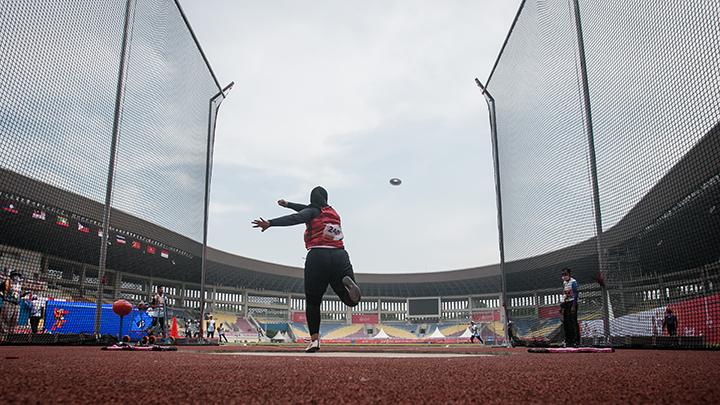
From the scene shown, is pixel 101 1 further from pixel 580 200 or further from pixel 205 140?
pixel 580 200

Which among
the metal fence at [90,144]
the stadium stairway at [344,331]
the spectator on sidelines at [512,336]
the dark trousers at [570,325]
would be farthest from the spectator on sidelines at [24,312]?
the stadium stairway at [344,331]

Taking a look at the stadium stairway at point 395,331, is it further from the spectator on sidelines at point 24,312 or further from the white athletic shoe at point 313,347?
the white athletic shoe at point 313,347

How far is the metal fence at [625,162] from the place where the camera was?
5938 millimetres

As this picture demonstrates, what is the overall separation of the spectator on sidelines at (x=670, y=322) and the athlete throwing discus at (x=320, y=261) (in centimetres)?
591

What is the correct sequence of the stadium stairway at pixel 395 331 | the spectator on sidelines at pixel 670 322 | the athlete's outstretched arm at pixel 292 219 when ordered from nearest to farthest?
1. the athlete's outstretched arm at pixel 292 219
2. the spectator on sidelines at pixel 670 322
3. the stadium stairway at pixel 395 331

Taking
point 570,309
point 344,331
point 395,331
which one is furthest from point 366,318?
point 570,309

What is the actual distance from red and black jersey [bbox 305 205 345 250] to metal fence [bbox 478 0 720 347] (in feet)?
13.6

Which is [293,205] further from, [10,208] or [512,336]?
[512,336]

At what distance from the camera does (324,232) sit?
5148mm

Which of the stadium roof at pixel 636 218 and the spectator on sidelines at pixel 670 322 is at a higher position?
the stadium roof at pixel 636 218

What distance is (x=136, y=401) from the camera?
1.19 meters

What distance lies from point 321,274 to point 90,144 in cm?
485

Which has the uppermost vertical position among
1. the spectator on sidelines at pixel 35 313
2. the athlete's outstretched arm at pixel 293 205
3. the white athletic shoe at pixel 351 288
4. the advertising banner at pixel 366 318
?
the athlete's outstretched arm at pixel 293 205

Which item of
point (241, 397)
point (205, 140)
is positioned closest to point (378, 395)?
point (241, 397)
